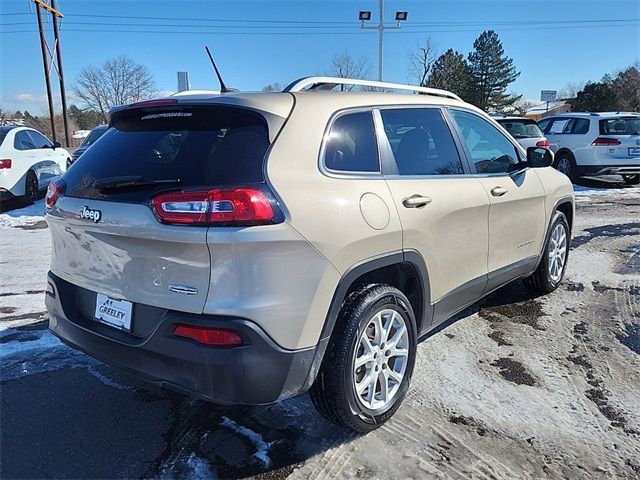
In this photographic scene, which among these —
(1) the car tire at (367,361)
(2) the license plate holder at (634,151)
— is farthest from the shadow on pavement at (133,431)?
(2) the license plate holder at (634,151)

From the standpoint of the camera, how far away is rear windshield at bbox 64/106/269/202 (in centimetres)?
220

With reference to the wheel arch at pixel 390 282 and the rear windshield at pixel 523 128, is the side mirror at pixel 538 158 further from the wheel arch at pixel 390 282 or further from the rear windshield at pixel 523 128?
the rear windshield at pixel 523 128

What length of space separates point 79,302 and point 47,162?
9301mm

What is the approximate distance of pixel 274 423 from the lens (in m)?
2.78

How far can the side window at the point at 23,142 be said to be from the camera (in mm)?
9531

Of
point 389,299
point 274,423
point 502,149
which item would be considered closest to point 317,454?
point 274,423

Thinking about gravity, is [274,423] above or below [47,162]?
below

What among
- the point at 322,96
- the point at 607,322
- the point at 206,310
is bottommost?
the point at 607,322

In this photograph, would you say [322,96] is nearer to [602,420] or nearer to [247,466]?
[247,466]

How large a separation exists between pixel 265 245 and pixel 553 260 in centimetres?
370

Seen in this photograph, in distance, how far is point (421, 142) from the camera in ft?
10.5

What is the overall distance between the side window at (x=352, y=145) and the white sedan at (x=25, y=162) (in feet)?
27.6

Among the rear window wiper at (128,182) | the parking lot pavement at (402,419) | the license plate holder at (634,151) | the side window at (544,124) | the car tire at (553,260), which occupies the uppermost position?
the side window at (544,124)

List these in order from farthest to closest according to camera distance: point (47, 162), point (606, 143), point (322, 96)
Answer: point (606, 143), point (47, 162), point (322, 96)
